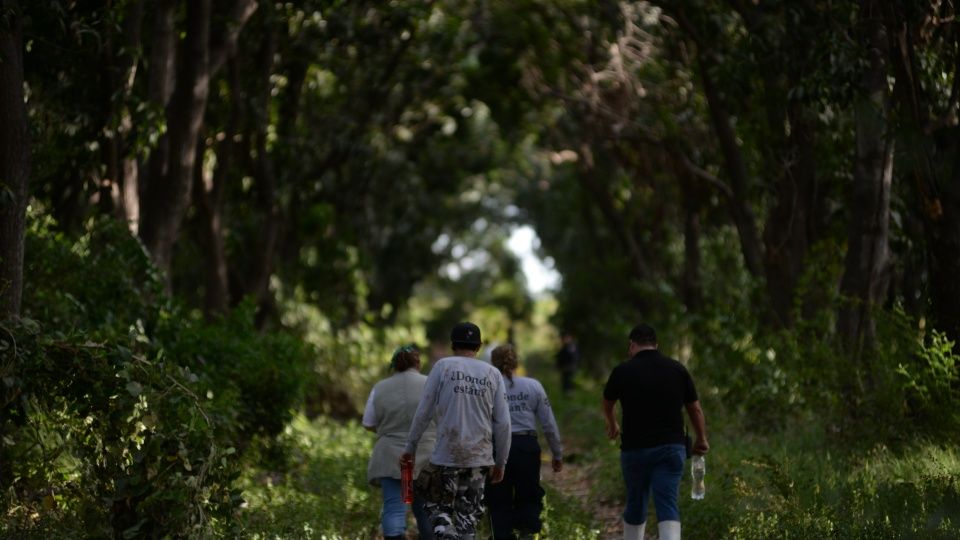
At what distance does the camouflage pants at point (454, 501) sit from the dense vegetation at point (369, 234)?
1.30 metres

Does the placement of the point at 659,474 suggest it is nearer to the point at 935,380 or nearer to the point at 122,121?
the point at 935,380

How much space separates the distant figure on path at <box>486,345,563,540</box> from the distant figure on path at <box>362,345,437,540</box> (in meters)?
0.57

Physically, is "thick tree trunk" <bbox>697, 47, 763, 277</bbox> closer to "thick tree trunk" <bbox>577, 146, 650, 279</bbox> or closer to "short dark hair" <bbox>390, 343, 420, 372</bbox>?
"short dark hair" <bbox>390, 343, 420, 372</bbox>

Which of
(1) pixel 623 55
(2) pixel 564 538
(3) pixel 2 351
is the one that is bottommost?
(1) pixel 623 55

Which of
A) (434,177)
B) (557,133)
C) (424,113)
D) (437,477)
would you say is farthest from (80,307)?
Answer: (434,177)

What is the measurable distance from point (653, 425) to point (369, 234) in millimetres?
22844

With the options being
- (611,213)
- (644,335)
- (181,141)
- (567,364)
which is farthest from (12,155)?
(567,364)

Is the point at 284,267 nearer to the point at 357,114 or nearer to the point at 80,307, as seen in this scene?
the point at 357,114

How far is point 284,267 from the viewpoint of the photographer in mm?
25109

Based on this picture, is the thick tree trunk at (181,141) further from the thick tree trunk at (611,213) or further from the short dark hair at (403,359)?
the thick tree trunk at (611,213)

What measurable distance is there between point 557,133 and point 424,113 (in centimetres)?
333

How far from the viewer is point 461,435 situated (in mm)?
8516

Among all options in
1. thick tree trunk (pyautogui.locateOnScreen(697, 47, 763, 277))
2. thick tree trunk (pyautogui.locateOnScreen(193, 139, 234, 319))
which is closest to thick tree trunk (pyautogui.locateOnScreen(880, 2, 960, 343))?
thick tree trunk (pyautogui.locateOnScreen(697, 47, 763, 277))

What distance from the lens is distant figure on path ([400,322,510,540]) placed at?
8.55 meters
